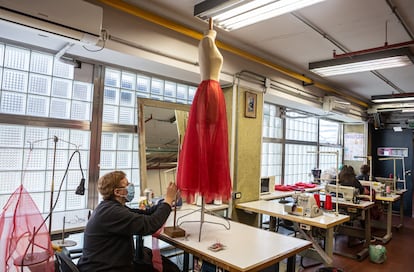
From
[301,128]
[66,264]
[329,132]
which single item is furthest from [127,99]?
[329,132]

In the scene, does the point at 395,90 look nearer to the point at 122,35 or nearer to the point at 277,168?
the point at 277,168

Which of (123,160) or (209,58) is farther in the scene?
(123,160)

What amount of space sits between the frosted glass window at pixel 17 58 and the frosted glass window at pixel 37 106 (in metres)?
0.27

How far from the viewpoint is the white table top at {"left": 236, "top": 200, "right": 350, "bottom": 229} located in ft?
9.80

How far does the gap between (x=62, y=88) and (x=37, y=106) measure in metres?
0.29

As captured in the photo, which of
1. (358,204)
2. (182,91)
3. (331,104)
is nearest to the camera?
(182,91)

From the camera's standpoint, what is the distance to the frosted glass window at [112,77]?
3027 mm

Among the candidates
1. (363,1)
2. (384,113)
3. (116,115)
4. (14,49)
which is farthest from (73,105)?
(384,113)

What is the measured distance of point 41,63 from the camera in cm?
264

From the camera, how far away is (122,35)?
8.27 feet

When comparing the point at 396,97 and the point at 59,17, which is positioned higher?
the point at 396,97

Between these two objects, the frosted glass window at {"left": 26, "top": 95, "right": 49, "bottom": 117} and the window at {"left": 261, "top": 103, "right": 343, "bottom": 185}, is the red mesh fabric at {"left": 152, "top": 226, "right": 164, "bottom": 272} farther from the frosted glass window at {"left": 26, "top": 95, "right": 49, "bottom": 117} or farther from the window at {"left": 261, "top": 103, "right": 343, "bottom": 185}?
the window at {"left": 261, "top": 103, "right": 343, "bottom": 185}

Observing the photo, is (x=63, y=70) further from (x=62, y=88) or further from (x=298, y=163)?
(x=298, y=163)

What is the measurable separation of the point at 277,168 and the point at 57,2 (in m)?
4.60
